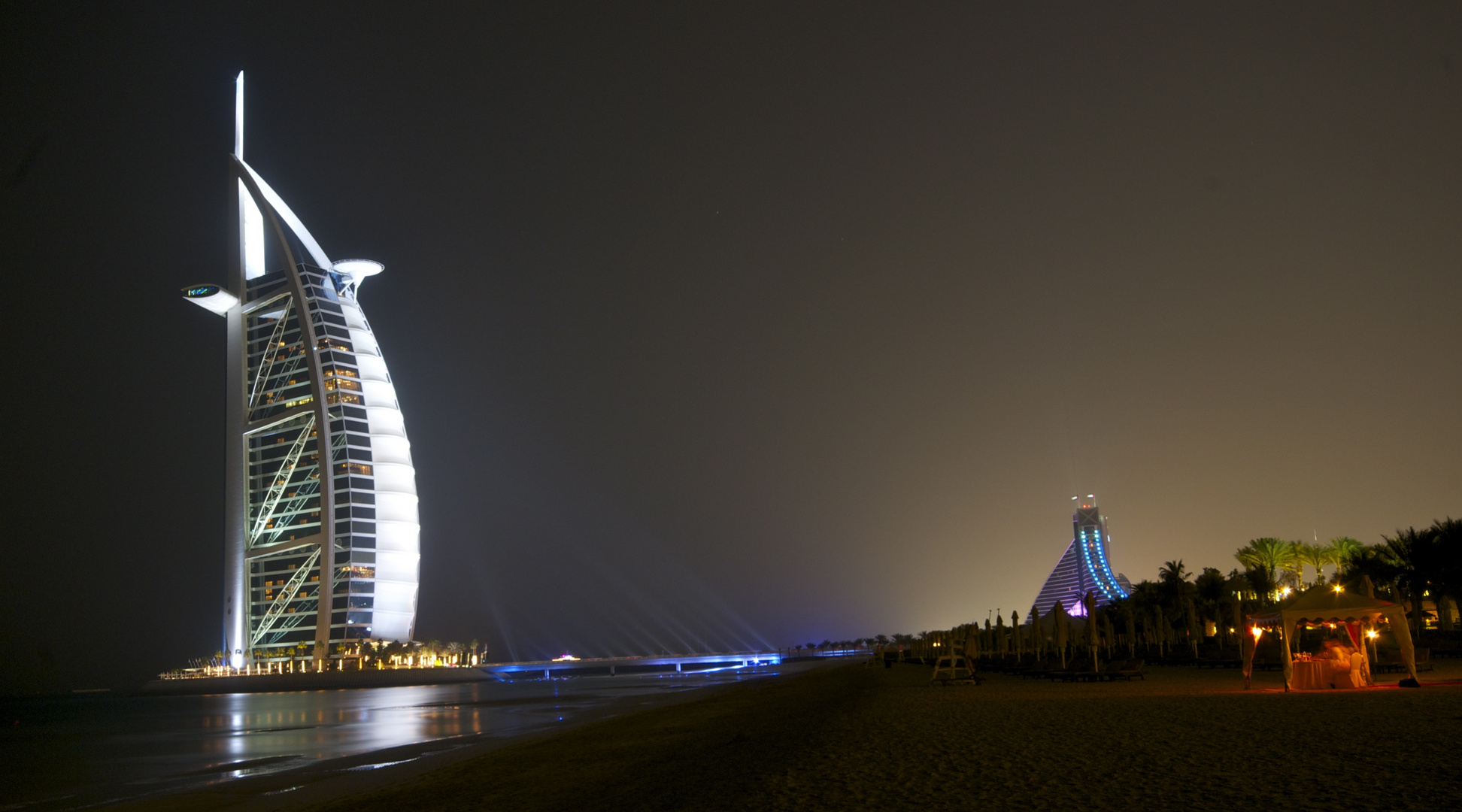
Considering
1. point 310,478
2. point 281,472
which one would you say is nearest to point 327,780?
point 310,478

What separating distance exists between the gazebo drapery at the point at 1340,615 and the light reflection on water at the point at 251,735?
17.3 metres

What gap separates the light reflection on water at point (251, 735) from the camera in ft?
65.8

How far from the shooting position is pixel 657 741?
18094mm

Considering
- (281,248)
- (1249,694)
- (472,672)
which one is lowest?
(472,672)

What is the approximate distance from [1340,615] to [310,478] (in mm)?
88787

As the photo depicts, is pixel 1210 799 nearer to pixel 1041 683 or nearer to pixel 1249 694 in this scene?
pixel 1249 694

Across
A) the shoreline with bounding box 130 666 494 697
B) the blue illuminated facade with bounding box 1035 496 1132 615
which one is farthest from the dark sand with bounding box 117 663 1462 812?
the blue illuminated facade with bounding box 1035 496 1132 615

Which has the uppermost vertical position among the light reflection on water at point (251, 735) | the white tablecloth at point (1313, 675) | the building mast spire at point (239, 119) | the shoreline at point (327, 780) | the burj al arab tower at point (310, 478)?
the building mast spire at point (239, 119)

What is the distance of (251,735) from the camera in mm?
30812

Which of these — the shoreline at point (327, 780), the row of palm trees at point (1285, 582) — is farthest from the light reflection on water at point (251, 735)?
the row of palm trees at point (1285, 582)

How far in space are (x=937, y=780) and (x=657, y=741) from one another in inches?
395

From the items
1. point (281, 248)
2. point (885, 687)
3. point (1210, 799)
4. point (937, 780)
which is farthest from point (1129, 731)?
point (281, 248)

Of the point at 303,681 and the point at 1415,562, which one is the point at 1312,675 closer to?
the point at 1415,562

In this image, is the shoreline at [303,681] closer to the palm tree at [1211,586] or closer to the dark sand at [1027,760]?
the palm tree at [1211,586]
